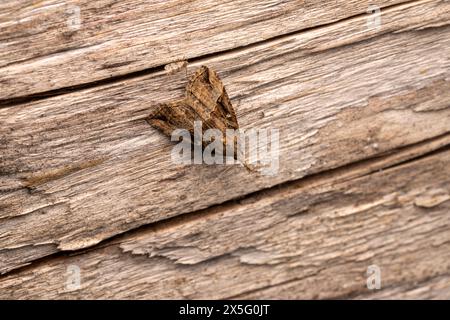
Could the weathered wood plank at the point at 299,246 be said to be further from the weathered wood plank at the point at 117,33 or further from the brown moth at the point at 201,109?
the weathered wood plank at the point at 117,33

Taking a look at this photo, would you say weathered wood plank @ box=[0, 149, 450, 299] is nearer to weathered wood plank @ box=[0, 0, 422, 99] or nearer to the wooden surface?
the wooden surface

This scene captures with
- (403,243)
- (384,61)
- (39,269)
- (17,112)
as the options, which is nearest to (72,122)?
(17,112)

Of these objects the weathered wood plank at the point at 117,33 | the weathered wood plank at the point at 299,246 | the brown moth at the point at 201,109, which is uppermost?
the weathered wood plank at the point at 117,33

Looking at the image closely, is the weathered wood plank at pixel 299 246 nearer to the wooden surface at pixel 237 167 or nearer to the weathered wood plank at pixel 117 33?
the wooden surface at pixel 237 167

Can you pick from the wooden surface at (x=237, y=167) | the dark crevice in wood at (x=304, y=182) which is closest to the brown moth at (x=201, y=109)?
the wooden surface at (x=237, y=167)

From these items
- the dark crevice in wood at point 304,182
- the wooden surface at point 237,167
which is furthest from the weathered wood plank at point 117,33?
the dark crevice in wood at point 304,182

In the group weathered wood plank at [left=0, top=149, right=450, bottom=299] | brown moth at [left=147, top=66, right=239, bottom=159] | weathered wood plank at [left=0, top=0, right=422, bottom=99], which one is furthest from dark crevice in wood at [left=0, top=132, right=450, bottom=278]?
weathered wood plank at [left=0, top=0, right=422, bottom=99]

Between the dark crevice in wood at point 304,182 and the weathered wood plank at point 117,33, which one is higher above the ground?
the weathered wood plank at point 117,33

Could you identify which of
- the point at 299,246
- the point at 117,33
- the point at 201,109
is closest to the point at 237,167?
the point at 201,109

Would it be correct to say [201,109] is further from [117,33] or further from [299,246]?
[299,246]
